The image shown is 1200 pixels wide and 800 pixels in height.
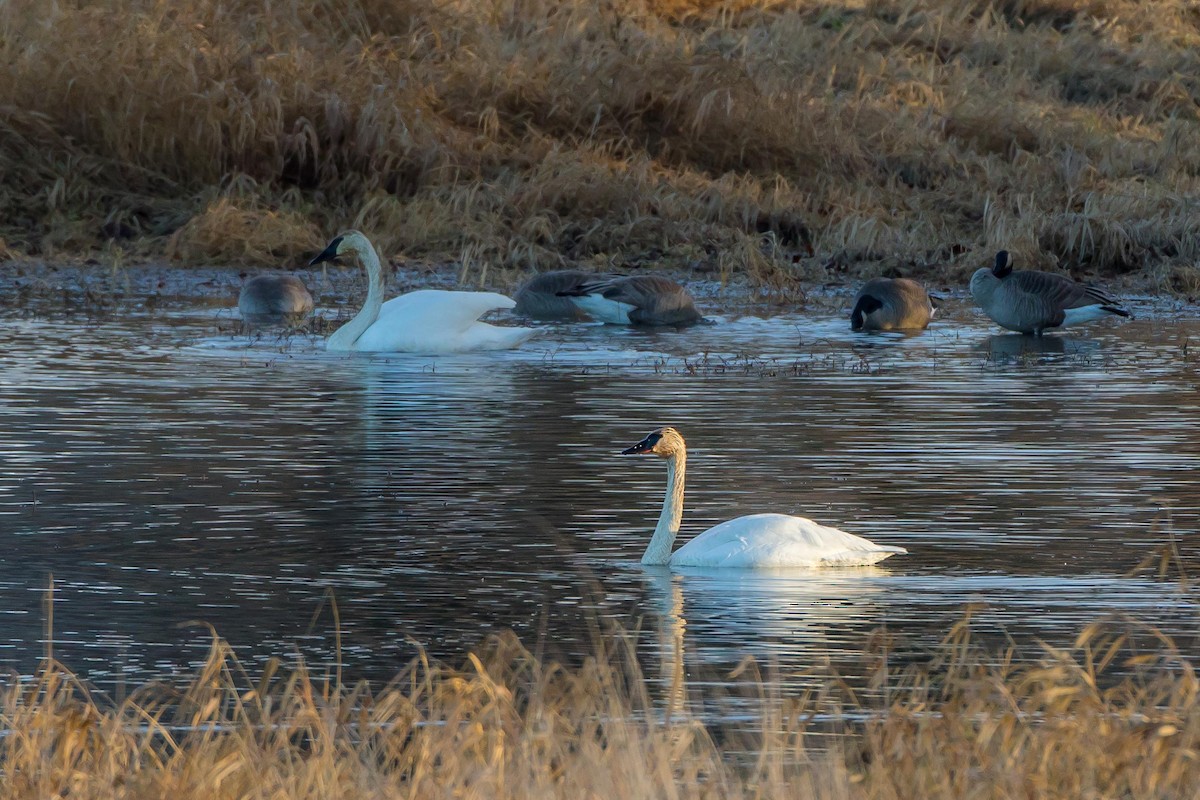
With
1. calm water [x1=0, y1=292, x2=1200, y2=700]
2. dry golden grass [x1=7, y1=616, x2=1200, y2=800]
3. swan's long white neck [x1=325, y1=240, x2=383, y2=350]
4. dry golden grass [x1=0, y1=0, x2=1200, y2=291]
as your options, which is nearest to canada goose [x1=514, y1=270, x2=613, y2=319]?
dry golden grass [x1=0, y1=0, x2=1200, y2=291]

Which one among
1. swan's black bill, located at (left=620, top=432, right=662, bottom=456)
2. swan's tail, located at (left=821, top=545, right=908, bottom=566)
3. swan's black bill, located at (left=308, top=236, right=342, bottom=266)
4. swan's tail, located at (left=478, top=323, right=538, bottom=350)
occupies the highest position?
Answer: swan's black bill, located at (left=620, top=432, right=662, bottom=456)

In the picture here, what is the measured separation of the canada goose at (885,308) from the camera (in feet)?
52.6

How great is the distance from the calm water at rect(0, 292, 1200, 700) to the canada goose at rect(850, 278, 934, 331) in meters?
0.72

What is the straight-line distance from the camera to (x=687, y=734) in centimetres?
469

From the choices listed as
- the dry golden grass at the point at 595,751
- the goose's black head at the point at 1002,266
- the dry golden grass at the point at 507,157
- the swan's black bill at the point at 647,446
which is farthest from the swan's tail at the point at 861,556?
the dry golden grass at the point at 507,157

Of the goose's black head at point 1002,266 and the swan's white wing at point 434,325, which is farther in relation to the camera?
the goose's black head at point 1002,266

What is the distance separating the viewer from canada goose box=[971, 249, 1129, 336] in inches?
628

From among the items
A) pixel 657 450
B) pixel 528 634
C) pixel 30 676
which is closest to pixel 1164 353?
pixel 657 450

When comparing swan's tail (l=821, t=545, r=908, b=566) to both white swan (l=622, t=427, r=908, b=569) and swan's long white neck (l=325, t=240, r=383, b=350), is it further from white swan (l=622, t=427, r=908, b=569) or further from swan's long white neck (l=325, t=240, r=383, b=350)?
swan's long white neck (l=325, t=240, r=383, b=350)

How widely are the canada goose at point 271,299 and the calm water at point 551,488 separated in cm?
122

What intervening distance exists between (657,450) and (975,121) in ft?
53.6

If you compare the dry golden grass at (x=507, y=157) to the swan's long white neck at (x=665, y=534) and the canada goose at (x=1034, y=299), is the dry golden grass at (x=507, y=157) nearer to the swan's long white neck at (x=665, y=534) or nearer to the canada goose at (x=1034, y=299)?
the canada goose at (x=1034, y=299)

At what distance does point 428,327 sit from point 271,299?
2.13 meters

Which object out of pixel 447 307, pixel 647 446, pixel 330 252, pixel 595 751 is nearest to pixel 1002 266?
pixel 447 307
